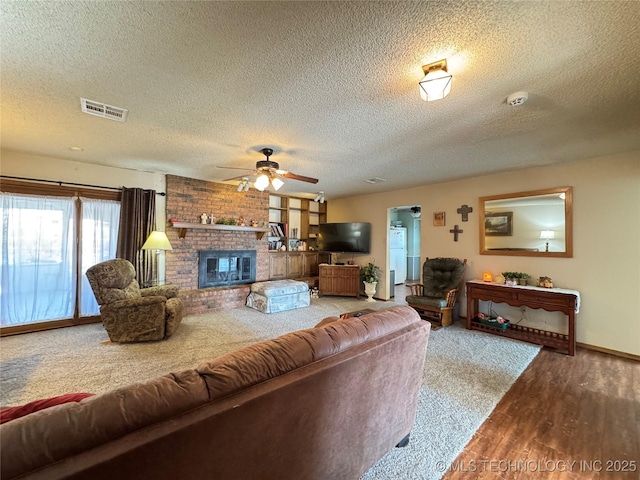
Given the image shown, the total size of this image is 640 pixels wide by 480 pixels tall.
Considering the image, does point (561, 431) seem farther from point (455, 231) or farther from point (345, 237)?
point (345, 237)

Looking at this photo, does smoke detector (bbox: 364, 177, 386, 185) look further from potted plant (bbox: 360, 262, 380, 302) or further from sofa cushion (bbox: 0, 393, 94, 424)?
sofa cushion (bbox: 0, 393, 94, 424)

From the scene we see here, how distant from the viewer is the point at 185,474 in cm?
86

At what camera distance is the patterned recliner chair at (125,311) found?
335 cm

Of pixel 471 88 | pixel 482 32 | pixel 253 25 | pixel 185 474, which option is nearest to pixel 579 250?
pixel 471 88

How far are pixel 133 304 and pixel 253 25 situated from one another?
334cm

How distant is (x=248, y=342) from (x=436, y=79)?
3.38m

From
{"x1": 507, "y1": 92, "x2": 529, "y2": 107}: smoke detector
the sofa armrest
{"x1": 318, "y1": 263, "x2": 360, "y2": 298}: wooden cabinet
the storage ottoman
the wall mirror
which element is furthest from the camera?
{"x1": 318, "y1": 263, "x2": 360, "y2": 298}: wooden cabinet

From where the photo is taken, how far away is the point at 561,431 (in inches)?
78.0

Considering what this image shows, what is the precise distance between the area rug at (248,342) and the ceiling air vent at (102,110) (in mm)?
2427

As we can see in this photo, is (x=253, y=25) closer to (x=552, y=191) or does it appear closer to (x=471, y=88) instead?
(x=471, y=88)

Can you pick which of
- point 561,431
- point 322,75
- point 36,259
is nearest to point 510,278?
point 561,431

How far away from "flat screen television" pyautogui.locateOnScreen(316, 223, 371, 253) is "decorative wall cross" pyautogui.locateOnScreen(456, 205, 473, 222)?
2136 millimetres

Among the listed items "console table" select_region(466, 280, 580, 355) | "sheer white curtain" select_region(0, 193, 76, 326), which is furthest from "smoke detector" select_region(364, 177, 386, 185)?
"sheer white curtain" select_region(0, 193, 76, 326)

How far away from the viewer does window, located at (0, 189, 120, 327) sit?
3654mm
